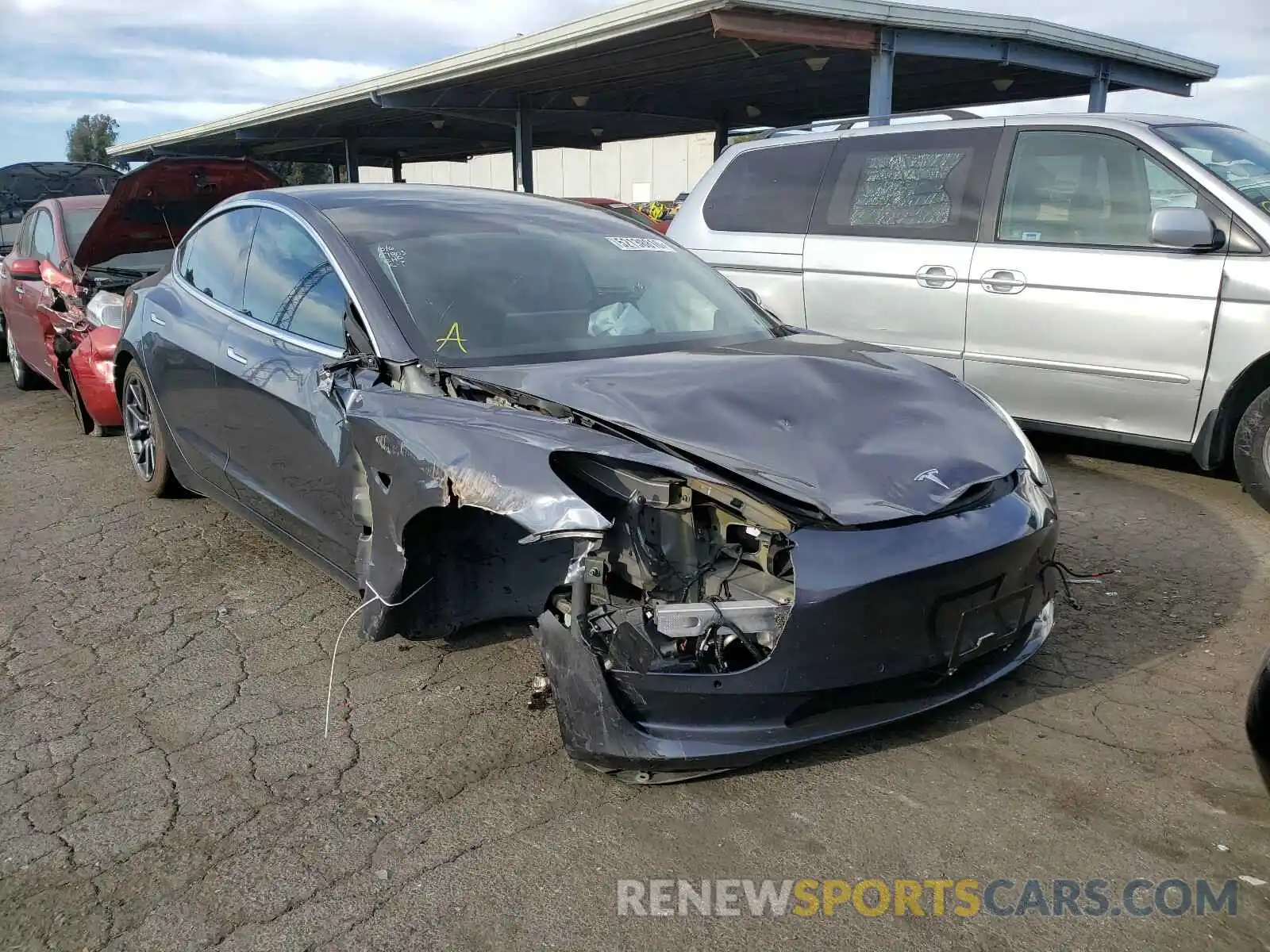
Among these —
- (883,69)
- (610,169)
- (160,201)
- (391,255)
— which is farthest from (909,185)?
(610,169)

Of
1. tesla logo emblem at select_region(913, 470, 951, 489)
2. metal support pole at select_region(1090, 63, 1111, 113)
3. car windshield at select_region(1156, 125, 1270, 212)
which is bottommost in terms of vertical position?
tesla logo emblem at select_region(913, 470, 951, 489)

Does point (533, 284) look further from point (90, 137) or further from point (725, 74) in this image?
point (90, 137)

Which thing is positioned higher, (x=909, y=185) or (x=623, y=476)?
(x=909, y=185)

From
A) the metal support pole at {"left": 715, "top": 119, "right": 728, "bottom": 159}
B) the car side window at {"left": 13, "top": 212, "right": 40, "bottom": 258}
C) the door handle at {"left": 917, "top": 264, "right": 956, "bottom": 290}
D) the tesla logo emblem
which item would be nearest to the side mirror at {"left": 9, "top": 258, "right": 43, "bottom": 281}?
the car side window at {"left": 13, "top": 212, "right": 40, "bottom": 258}

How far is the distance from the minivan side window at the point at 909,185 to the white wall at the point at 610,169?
84.4ft

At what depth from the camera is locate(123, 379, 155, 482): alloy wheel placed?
17.6 feet

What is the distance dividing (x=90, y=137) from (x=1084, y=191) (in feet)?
317

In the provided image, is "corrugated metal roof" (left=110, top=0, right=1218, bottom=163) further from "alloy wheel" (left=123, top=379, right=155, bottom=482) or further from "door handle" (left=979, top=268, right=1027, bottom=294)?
"alloy wheel" (left=123, top=379, right=155, bottom=482)

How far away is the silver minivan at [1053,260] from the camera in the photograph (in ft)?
16.0

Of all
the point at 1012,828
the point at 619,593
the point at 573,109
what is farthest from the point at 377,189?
the point at 573,109

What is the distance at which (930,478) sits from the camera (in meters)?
2.81

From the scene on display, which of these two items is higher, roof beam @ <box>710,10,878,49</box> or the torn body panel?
roof beam @ <box>710,10,878,49</box>

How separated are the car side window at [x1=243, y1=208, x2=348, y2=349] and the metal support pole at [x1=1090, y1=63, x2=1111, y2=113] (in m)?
13.4

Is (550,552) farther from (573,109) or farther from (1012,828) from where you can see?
(573,109)
